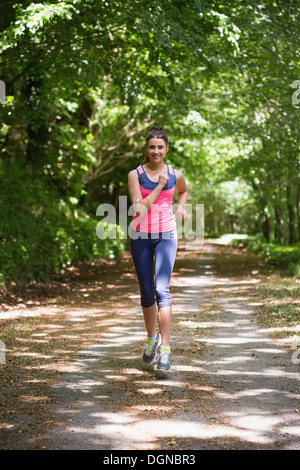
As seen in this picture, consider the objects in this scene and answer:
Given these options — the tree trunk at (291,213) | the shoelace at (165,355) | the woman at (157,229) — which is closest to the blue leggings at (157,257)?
the woman at (157,229)

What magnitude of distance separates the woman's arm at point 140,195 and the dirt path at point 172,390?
154cm

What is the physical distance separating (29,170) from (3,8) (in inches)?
246

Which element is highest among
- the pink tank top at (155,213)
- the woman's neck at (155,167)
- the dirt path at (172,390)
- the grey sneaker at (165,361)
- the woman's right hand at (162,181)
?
the woman's neck at (155,167)

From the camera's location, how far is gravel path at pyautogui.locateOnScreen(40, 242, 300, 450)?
349cm

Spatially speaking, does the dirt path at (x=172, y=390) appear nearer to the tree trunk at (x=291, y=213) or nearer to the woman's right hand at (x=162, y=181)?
the woman's right hand at (x=162, y=181)

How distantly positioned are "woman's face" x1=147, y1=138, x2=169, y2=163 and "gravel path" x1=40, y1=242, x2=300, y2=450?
6.63 ft

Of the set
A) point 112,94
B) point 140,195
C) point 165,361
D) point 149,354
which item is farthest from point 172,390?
point 112,94

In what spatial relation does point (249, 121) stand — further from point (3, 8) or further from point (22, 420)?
point (22, 420)

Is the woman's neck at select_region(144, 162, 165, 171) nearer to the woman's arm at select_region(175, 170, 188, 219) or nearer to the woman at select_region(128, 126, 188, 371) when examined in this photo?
the woman at select_region(128, 126, 188, 371)

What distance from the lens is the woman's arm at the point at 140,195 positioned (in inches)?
193

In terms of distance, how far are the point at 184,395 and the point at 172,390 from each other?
0.17 metres

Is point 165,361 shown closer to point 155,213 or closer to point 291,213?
point 155,213

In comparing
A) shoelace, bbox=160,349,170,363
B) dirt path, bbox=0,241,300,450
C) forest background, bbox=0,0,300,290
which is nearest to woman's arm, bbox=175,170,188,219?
shoelace, bbox=160,349,170,363

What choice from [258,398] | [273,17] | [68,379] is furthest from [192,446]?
[273,17]
